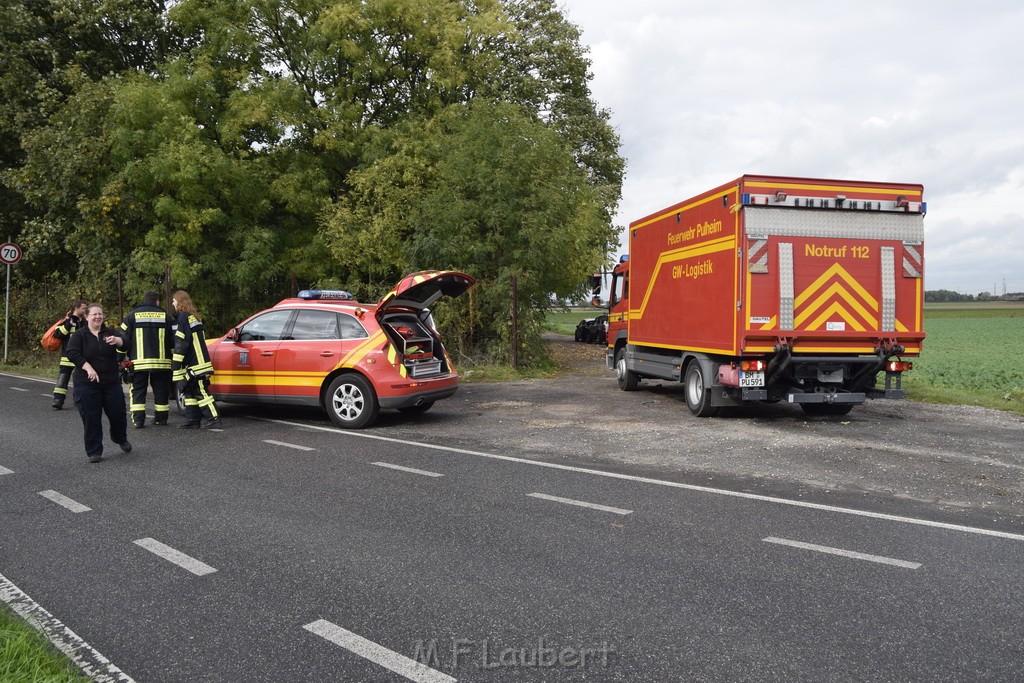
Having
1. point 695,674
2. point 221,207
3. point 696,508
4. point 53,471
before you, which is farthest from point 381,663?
point 221,207

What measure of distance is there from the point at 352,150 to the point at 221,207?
12.6 ft

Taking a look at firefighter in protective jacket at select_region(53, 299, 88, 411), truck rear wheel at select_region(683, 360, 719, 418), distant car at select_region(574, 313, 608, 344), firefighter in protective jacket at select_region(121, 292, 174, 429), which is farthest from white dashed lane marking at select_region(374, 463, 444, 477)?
distant car at select_region(574, 313, 608, 344)

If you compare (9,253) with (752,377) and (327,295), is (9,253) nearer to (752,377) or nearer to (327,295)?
(327,295)

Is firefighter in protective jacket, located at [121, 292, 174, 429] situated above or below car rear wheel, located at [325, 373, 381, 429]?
above

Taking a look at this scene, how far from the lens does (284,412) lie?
11875mm

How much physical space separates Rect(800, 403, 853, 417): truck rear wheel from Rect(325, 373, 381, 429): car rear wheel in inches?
244

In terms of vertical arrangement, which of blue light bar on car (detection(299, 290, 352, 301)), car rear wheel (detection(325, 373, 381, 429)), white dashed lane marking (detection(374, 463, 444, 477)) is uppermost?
blue light bar on car (detection(299, 290, 352, 301))

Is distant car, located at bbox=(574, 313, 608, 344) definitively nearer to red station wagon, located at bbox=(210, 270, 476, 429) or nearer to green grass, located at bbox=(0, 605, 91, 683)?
red station wagon, located at bbox=(210, 270, 476, 429)

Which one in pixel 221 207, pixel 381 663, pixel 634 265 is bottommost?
pixel 381 663

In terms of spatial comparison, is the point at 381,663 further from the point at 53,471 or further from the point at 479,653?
the point at 53,471

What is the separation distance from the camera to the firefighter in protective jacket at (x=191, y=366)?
1006 cm

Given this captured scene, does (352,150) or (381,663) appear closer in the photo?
(381,663)

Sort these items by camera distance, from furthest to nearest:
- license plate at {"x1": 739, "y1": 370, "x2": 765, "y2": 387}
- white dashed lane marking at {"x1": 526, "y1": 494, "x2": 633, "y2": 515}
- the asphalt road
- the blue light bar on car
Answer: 1. the blue light bar on car
2. license plate at {"x1": 739, "y1": 370, "x2": 765, "y2": 387}
3. white dashed lane marking at {"x1": 526, "y1": 494, "x2": 633, "y2": 515}
4. the asphalt road

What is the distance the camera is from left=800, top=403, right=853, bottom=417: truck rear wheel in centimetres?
1171
